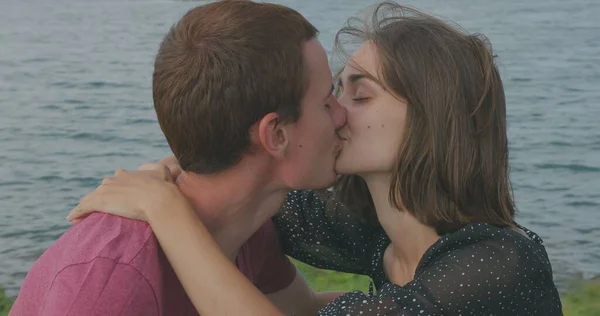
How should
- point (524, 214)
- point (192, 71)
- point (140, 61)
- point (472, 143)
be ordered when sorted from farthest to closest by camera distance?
point (140, 61)
point (524, 214)
point (472, 143)
point (192, 71)

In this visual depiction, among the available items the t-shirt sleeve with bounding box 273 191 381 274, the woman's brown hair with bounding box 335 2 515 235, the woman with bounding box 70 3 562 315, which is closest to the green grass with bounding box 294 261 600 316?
the t-shirt sleeve with bounding box 273 191 381 274

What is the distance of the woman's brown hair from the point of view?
10.1 feet

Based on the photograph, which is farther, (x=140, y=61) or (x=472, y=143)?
(x=140, y=61)

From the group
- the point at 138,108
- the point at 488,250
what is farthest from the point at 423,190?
the point at 138,108

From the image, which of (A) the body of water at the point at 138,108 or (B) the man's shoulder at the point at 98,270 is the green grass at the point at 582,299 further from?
(B) the man's shoulder at the point at 98,270

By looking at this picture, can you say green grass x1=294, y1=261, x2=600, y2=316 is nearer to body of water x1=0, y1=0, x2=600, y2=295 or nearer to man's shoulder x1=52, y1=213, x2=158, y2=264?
body of water x1=0, y1=0, x2=600, y2=295

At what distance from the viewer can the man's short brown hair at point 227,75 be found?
109 inches

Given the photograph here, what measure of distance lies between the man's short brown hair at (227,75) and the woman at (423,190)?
0.19 metres

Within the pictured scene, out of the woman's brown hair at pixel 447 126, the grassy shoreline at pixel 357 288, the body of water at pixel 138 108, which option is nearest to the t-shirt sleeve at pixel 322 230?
the woman's brown hair at pixel 447 126

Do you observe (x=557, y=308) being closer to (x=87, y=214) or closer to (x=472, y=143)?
(x=472, y=143)

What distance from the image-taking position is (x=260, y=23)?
2.80m

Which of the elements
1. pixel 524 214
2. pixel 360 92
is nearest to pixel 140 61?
pixel 524 214

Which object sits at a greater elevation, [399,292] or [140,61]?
[399,292]

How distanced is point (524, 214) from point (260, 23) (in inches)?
225
